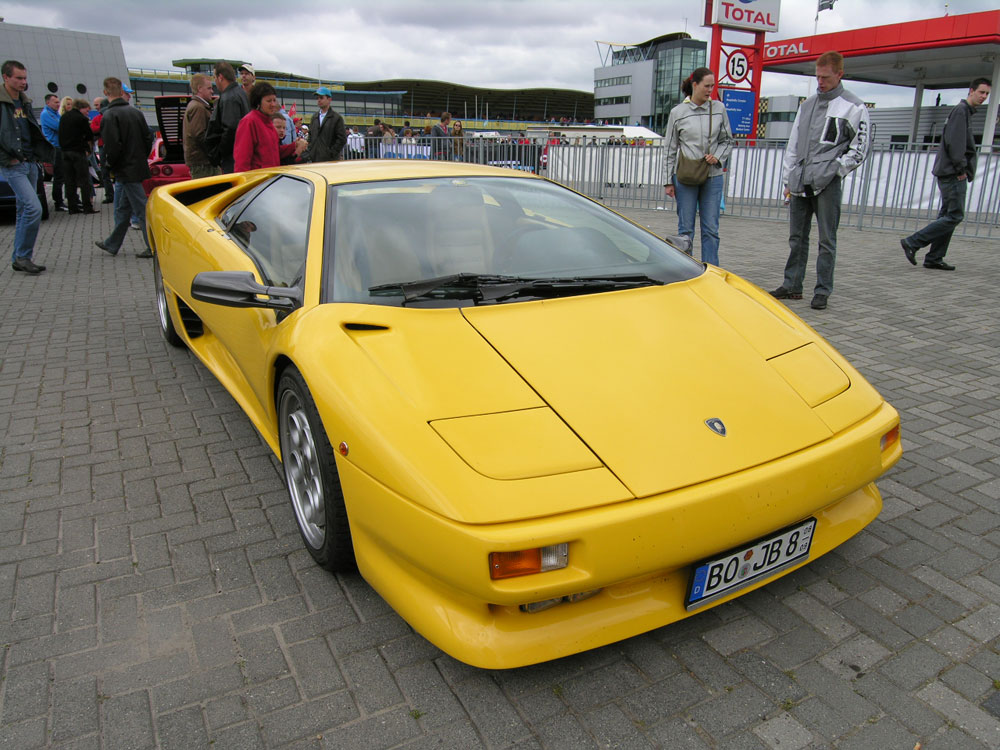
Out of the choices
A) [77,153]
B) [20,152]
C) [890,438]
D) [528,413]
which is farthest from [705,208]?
[77,153]

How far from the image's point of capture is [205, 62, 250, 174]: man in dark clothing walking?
722 cm

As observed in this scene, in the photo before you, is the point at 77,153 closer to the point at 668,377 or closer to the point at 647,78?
the point at 668,377

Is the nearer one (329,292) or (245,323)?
(329,292)

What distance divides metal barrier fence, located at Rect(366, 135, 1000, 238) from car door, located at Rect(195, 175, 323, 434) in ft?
29.8

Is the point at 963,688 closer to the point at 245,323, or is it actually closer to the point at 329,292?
the point at 329,292

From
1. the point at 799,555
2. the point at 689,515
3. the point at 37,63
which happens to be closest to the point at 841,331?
the point at 799,555

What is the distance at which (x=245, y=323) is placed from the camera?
2900 mm

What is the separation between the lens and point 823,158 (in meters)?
5.48

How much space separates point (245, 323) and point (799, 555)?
2.25m

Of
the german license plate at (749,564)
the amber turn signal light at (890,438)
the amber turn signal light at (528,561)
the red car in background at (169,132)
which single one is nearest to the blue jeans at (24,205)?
the red car in background at (169,132)

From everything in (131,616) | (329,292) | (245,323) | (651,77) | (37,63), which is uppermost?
(651,77)

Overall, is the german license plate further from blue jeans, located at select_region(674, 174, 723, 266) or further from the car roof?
blue jeans, located at select_region(674, 174, 723, 266)

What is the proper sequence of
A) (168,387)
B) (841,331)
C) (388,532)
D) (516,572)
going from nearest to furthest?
(516,572)
(388,532)
(168,387)
(841,331)

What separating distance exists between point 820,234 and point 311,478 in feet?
16.2
